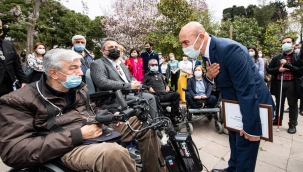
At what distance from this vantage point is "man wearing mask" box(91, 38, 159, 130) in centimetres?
276

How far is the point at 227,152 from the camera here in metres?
3.18

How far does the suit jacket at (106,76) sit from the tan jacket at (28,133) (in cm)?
103

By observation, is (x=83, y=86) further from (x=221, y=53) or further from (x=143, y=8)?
(x=143, y=8)

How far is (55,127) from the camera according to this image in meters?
1.70

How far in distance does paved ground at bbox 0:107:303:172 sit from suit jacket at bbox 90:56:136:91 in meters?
1.77

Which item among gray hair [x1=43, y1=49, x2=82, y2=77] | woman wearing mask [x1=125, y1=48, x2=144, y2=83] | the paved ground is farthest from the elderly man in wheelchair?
woman wearing mask [x1=125, y1=48, x2=144, y2=83]

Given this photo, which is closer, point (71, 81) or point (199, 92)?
point (71, 81)

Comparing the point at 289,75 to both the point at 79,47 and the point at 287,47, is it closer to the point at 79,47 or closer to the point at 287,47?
the point at 287,47

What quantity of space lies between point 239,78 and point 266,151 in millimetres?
2123

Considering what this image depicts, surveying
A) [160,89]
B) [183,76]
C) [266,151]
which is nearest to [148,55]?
[183,76]

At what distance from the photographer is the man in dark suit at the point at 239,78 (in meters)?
1.78

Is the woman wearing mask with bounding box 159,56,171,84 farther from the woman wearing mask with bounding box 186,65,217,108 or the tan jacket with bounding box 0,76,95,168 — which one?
the tan jacket with bounding box 0,76,95,168

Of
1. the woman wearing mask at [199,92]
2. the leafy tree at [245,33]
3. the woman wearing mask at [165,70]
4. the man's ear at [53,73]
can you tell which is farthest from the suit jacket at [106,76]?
the leafy tree at [245,33]

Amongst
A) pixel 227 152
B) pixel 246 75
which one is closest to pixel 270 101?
pixel 246 75
